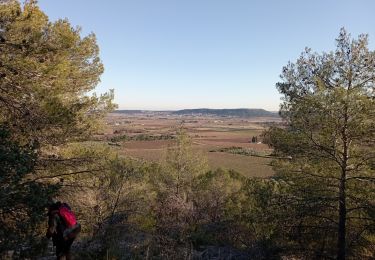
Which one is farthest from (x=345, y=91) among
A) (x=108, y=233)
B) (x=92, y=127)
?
(x=108, y=233)

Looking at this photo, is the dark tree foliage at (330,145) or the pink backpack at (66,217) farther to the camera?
the dark tree foliage at (330,145)

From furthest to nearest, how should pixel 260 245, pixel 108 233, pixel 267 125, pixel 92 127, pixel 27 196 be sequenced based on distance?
pixel 108 233 < pixel 260 245 < pixel 267 125 < pixel 92 127 < pixel 27 196

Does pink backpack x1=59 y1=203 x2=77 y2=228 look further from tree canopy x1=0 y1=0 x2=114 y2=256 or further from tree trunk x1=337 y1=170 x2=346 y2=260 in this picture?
tree trunk x1=337 y1=170 x2=346 y2=260

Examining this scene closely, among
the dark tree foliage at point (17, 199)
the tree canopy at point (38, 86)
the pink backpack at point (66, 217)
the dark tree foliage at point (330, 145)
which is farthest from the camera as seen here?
the dark tree foliage at point (330, 145)

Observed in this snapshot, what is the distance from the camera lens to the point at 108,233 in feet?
62.5

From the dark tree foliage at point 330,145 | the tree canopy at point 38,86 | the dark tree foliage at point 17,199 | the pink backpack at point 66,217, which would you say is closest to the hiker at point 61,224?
the pink backpack at point 66,217

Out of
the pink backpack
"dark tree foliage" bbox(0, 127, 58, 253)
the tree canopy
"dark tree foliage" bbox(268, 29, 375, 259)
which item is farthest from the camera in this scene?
"dark tree foliage" bbox(268, 29, 375, 259)

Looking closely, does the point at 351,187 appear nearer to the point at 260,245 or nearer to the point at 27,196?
the point at 260,245

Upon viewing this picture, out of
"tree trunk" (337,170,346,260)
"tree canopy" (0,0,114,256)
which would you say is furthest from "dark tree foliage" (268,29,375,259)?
"tree canopy" (0,0,114,256)

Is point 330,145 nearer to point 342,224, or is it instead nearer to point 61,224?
point 342,224

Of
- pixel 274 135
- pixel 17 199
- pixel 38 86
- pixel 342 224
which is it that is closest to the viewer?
pixel 17 199

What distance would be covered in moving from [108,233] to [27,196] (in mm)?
13281

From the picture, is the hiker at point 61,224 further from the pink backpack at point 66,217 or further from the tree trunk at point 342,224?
Answer: the tree trunk at point 342,224

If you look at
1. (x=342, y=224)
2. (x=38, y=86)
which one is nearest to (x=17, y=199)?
(x=38, y=86)
